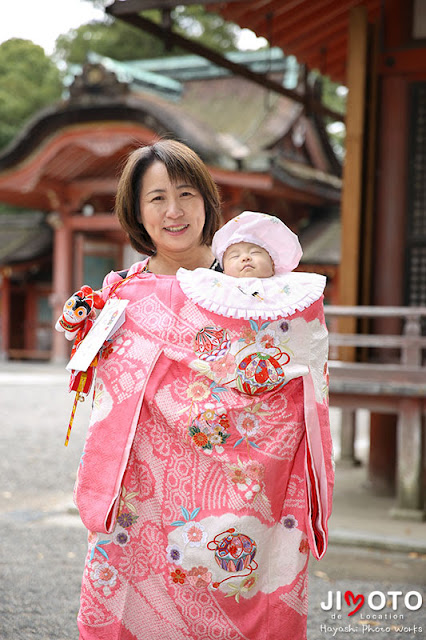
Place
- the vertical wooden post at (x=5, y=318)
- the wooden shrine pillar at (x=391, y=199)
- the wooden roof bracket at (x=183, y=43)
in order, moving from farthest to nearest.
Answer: the vertical wooden post at (x=5, y=318) → the wooden shrine pillar at (x=391, y=199) → the wooden roof bracket at (x=183, y=43)

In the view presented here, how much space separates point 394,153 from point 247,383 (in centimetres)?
414

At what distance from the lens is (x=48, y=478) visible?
22.0ft

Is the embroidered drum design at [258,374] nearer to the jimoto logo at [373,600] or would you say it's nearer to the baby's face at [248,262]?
the baby's face at [248,262]

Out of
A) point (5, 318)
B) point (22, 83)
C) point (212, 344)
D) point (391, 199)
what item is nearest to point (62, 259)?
point (5, 318)

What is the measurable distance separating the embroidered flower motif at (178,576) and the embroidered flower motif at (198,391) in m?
0.50

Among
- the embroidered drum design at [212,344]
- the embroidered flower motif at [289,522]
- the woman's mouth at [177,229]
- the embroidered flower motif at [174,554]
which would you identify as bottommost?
the embroidered flower motif at [174,554]

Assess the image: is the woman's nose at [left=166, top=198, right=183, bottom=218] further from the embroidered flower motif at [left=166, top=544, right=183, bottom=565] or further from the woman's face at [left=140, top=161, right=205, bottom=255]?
the embroidered flower motif at [left=166, top=544, right=183, bottom=565]

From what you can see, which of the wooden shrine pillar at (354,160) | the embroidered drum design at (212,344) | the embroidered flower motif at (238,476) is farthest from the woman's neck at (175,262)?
the wooden shrine pillar at (354,160)

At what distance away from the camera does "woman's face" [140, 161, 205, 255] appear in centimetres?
236

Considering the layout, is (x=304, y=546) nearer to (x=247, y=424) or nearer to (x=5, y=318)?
(x=247, y=424)

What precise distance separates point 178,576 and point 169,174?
3.95ft

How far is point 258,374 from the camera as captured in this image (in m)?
2.14

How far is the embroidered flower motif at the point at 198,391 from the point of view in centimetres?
219

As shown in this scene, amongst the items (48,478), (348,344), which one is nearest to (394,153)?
(348,344)
